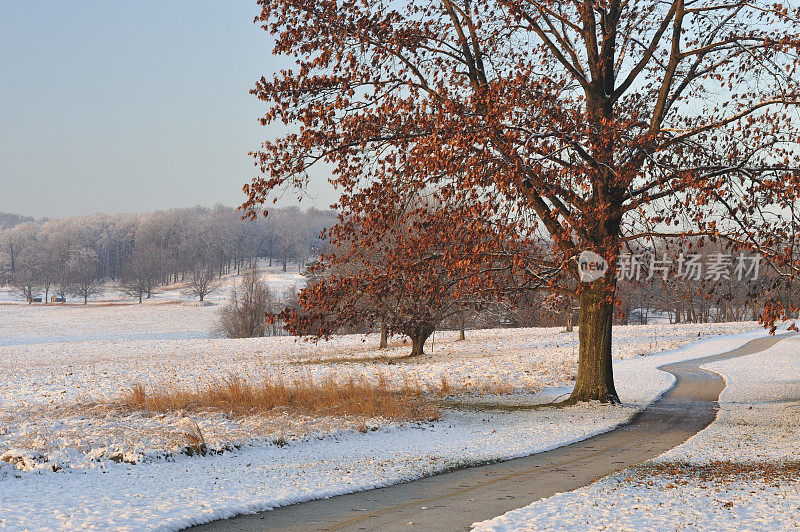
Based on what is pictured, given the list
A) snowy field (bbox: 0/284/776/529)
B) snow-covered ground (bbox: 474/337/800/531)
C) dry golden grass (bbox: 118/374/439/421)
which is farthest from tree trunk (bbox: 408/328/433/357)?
snow-covered ground (bbox: 474/337/800/531)

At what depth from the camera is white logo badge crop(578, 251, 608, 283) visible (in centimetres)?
1412

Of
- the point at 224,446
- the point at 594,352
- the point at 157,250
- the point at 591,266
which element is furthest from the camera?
the point at 157,250

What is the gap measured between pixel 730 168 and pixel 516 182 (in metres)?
4.25

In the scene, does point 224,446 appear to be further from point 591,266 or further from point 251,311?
point 251,311

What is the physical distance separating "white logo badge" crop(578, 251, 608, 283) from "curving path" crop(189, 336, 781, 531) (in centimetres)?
337

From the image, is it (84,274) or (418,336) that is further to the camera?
(84,274)

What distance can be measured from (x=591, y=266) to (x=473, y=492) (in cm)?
809

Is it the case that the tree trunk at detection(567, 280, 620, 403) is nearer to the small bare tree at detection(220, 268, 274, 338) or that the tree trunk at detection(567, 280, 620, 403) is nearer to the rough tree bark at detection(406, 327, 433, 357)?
the rough tree bark at detection(406, 327, 433, 357)

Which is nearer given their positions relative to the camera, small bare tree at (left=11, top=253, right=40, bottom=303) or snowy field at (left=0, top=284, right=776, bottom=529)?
snowy field at (left=0, top=284, right=776, bottom=529)

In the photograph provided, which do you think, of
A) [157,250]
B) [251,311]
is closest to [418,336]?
[251,311]

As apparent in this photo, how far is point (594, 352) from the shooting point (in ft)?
52.9

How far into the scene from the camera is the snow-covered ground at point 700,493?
588 centimetres

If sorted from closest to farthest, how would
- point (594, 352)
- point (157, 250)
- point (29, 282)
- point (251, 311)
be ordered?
point (594, 352) < point (251, 311) < point (29, 282) < point (157, 250)

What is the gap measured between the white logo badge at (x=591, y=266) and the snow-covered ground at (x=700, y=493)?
156 inches
